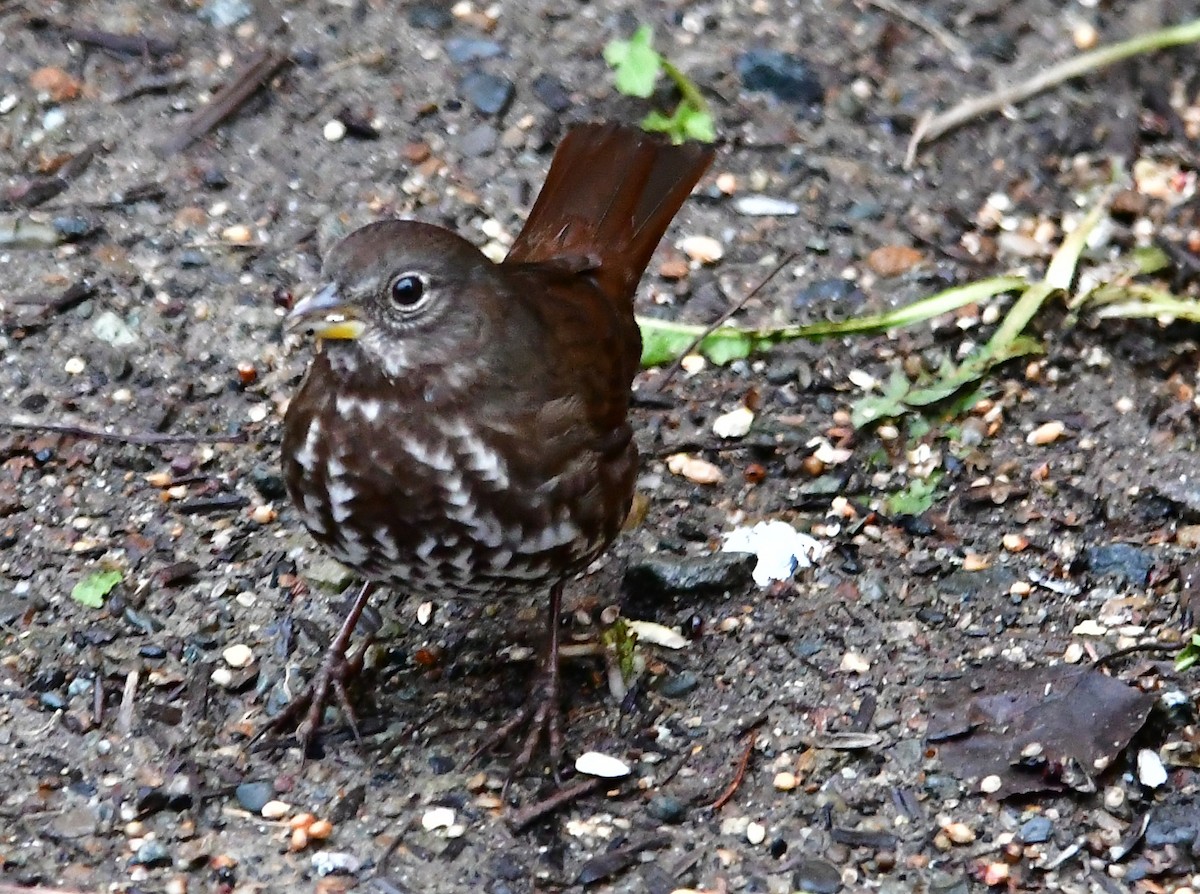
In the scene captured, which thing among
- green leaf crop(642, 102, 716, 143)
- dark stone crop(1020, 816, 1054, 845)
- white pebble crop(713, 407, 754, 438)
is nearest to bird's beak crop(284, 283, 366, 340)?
white pebble crop(713, 407, 754, 438)

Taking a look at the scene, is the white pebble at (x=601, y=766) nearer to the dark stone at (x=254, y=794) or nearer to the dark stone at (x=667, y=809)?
the dark stone at (x=667, y=809)

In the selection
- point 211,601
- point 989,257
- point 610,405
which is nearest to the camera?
point 610,405

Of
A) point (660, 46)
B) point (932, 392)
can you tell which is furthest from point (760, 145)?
point (932, 392)

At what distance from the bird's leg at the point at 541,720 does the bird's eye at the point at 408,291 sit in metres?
0.94

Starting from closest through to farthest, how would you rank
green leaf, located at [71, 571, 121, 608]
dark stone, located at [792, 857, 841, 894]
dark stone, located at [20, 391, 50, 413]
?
dark stone, located at [792, 857, 841, 894]
green leaf, located at [71, 571, 121, 608]
dark stone, located at [20, 391, 50, 413]

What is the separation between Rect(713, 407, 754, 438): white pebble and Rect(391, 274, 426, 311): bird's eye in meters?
1.41

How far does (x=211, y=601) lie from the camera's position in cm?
408

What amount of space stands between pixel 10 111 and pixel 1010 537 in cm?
323

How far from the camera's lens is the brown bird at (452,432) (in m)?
3.40

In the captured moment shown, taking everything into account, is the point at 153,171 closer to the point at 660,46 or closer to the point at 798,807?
the point at 660,46

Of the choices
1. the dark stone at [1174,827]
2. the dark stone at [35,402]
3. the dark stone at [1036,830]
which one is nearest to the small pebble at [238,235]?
the dark stone at [35,402]

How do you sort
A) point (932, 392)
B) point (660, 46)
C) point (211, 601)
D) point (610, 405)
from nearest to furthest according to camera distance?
point (610, 405) < point (211, 601) < point (932, 392) < point (660, 46)

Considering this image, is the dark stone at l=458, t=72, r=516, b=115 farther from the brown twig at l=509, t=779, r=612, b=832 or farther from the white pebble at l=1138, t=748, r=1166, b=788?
the white pebble at l=1138, t=748, r=1166, b=788

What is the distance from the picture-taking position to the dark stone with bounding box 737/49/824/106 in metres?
5.49
